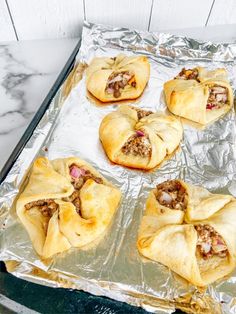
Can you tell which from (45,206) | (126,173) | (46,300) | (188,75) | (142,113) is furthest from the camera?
(188,75)

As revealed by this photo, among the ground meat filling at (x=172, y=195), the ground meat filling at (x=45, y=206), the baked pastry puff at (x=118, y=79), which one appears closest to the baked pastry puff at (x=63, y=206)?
the ground meat filling at (x=45, y=206)

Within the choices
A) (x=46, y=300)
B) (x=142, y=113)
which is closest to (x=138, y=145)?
(x=142, y=113)

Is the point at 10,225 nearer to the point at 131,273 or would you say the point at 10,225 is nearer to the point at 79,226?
the point at 79,226

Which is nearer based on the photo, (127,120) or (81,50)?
(127,120)

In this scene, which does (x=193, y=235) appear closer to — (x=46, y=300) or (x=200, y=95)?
(x=46, y=300)

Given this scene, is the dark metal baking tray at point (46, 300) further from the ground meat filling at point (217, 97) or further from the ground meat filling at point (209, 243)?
the ground meat filling at point (217, 97)

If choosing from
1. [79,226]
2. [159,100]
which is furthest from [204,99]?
[79,226]

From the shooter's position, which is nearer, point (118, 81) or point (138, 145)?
point (138, 145)
